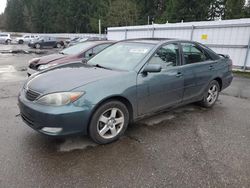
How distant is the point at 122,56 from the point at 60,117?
5.44 feet

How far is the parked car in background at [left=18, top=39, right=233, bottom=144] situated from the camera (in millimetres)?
2682

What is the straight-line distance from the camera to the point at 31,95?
9.48ft

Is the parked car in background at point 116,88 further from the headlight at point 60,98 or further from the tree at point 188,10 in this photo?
the tree at point 188,10

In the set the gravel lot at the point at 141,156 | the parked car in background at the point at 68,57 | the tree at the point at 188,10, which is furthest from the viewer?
the tree at the point at 188,10

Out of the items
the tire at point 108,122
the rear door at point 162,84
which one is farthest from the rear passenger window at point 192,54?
the tire at point 108,122

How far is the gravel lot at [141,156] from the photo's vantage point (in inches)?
92.9

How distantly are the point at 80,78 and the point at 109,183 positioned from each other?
147cm

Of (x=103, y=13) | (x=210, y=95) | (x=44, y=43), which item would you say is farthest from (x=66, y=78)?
(x=103, y=13)

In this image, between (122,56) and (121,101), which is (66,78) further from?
(122,56)

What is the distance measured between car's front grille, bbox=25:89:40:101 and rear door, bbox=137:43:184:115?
1.47 meters

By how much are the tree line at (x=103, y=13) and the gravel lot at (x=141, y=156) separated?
37.5m

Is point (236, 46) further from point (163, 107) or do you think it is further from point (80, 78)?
point (80, 78)

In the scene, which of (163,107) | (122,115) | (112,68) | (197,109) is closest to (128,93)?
(122,115)

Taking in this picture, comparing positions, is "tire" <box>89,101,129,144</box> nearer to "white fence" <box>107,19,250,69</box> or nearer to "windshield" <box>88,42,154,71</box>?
"windshield" <box>88,42,154,71</box>
